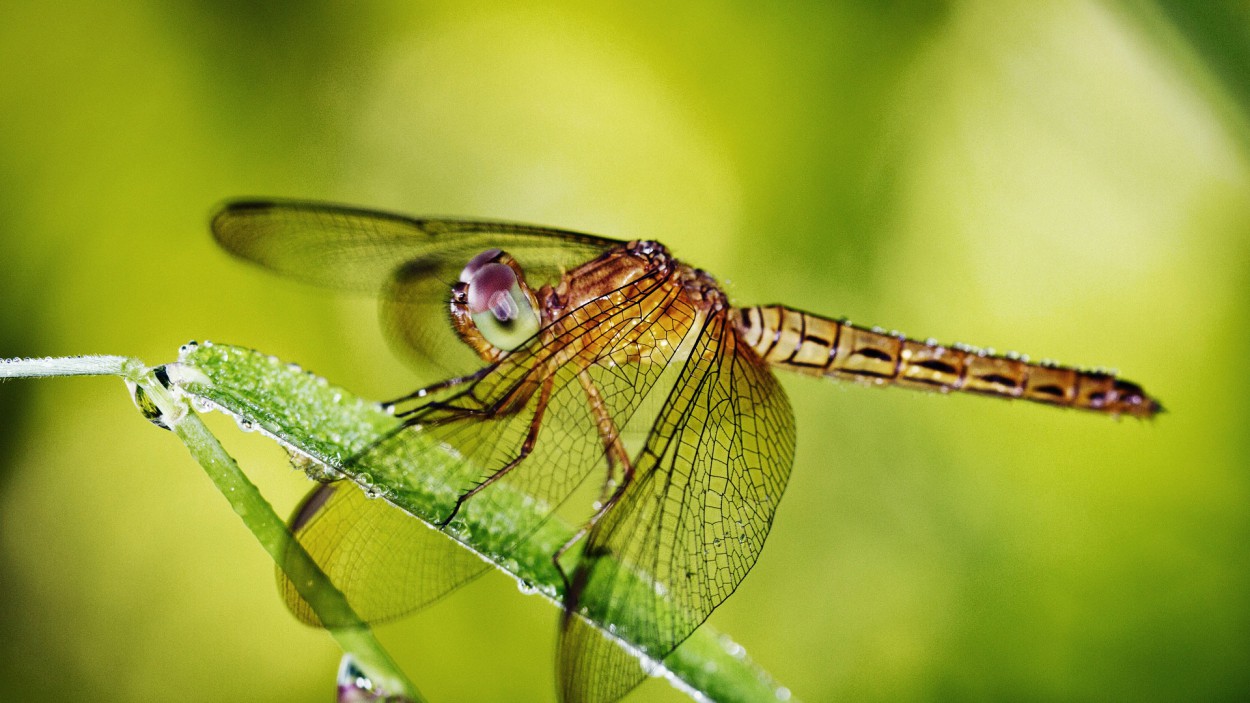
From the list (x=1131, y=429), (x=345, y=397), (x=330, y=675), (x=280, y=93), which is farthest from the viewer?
(x=280, y=93)

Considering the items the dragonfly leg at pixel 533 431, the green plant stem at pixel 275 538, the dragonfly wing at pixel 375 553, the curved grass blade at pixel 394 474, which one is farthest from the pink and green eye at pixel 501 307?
the green plant stem at pixel 275 538

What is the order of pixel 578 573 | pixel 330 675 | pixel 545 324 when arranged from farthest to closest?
pixel 330 675
pixel 545 324
pixel 578 573

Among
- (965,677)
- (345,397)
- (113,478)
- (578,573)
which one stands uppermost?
(113,478)

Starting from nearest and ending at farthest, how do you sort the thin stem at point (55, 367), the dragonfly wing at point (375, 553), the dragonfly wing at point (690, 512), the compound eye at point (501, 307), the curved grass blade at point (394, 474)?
1. the thin stem at point (55, 367)
2. the curved grass blade at point (394, 474)
3. the dragonfly wing at point (690, 512)
4. the dragonfly wing at point (375, 553)
5. the compound eye at point (501, 307)

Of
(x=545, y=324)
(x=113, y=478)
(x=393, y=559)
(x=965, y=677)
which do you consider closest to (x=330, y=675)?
(x=113, y=478)

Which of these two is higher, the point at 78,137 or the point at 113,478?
the point at 78,137

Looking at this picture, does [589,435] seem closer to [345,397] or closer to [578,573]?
[578,573]

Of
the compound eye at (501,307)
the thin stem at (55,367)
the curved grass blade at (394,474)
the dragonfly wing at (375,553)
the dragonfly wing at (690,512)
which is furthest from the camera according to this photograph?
the compound eye at (501,307)

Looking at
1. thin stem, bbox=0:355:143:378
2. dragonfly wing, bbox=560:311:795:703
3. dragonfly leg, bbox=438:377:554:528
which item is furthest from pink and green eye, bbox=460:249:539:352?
thin stem, bbox=0:355:143:378

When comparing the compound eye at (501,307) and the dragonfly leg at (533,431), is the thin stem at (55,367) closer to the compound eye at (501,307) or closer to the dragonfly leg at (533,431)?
the dragonfly leg at (533,431)
